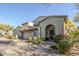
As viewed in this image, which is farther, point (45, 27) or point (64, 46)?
point (45, 27)

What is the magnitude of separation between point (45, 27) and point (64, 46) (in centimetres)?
45

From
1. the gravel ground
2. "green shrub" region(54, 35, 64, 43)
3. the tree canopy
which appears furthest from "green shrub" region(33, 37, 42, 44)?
the tree canopy

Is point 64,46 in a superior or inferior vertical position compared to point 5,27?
inferior

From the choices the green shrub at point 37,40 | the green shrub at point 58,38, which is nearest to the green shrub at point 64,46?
the green shrub at point 58,38

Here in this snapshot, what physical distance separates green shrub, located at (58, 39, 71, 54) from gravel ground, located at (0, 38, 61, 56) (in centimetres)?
10

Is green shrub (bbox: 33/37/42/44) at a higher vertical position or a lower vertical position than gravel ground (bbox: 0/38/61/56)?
higher

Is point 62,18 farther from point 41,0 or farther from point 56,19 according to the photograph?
point 41,0

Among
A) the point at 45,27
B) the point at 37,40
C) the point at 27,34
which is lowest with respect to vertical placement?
the point at 37,40

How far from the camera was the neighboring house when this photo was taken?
10.6ft

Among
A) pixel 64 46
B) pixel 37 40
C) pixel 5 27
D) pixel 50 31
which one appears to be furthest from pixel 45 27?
pixel 5 27

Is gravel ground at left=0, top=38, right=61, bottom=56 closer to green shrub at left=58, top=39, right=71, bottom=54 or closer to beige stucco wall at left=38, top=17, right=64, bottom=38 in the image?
green shrub at left=58, top=39, right=71, bottom=54

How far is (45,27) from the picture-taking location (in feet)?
10.7

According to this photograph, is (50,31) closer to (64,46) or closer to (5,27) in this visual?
(64,46)

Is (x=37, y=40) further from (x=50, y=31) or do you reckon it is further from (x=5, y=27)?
(x=5, y=27)
